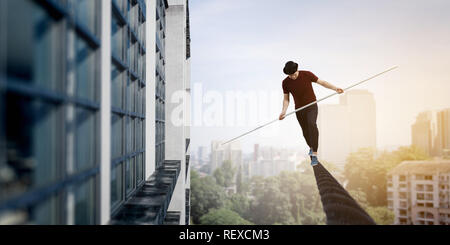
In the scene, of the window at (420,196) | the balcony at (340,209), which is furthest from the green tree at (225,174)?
the balcony at (340,209)

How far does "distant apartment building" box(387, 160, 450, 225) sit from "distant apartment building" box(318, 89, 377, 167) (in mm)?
9125

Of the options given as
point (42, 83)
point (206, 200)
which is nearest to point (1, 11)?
point (42, 83)

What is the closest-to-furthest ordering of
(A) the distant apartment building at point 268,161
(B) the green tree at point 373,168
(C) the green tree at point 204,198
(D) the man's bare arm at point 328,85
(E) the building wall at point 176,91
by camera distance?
1. (D) the man's bare arm at point 328,85
2. (E) the building wall at point 176,91
3. (B) the green tree at point 373,168
4. (C) the green tree at point 204,198
5. (A) the distant apartment building at point 268,161

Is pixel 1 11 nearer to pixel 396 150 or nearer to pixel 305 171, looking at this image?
pixel 305 171

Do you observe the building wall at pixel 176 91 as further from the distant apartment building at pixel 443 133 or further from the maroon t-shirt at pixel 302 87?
the distant apartment building at pixel 443 133

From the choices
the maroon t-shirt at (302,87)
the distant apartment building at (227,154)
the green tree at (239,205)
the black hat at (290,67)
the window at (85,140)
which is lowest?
the green tree at (239,205)

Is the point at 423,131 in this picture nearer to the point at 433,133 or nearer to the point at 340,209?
the point at 433,133

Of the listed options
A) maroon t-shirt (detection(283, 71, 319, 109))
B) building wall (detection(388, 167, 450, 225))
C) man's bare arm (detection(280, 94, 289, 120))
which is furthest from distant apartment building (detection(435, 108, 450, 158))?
man's bare arm (detection(280, 94, 289, 120))

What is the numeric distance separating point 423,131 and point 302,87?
6487cm

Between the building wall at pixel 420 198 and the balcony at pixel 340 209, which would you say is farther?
the building wall at pixel 420 198

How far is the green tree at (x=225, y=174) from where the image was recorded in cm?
5433

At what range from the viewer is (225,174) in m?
56.3

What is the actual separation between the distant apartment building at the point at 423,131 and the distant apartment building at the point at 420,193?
49.1ft
